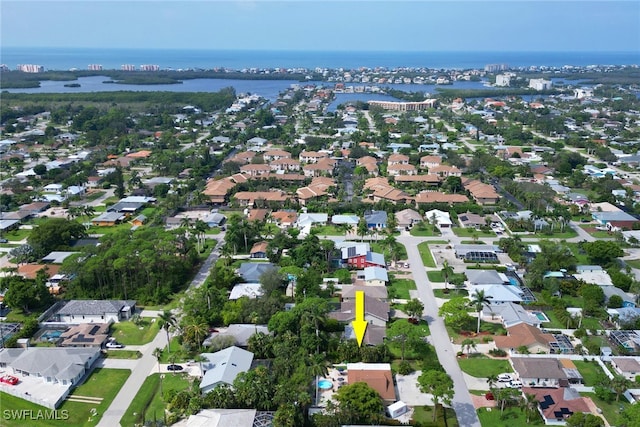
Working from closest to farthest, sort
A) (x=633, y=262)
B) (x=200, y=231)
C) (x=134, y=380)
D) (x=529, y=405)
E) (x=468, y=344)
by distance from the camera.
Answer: (x=529, y=405) < (x=134, y=380) < (x=468, y=344) < (x=633, y=262) < (x=200, y=231)

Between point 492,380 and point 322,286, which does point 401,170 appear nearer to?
point 322,286

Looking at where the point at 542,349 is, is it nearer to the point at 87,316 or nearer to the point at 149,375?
the point at 149,375

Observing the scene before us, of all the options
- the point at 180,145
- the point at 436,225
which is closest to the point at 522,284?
the point at 436,225

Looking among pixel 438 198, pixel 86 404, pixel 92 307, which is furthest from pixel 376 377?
pixel 438 198

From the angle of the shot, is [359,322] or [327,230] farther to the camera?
[327,230]

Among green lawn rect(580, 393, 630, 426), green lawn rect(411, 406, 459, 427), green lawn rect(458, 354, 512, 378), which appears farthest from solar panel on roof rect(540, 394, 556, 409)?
green lawn rect(411, 406, 459, 427)
